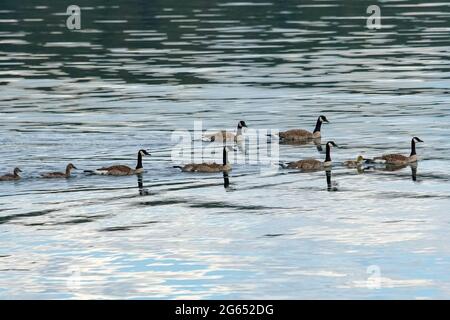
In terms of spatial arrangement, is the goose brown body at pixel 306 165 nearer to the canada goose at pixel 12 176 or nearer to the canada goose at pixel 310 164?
the canada goose at pixel 310 164

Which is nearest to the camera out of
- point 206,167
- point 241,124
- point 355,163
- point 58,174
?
point 58,174

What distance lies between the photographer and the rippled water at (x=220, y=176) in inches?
1453

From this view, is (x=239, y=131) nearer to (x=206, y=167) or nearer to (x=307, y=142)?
(x=307, y=142)

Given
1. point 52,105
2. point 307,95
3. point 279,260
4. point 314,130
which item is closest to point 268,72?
point 307,95

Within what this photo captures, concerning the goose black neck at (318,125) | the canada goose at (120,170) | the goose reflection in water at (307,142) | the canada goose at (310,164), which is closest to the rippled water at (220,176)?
the canada goose at (120,170)

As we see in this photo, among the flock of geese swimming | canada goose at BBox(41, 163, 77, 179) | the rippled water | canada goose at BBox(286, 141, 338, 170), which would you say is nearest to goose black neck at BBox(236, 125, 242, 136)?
the rippled water

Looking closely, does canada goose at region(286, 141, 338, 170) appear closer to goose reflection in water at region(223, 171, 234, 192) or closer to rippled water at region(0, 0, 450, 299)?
rippled water at region(0, 0, 450, 299)

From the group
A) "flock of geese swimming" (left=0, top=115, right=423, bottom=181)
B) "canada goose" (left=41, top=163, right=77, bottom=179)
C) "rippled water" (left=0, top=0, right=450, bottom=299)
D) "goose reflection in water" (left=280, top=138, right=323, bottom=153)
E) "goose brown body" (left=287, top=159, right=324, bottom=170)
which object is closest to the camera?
"rippled water" (left=0, top=0, right=450, bottom=299)

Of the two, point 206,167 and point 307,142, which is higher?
point 307,142

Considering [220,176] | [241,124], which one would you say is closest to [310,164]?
[220,176]

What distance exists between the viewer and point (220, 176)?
2019 inches

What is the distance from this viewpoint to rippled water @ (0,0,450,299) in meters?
36.9

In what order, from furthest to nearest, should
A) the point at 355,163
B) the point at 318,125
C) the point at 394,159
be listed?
the point at 318,125 < the point at 355,163 < the point at 394,159
